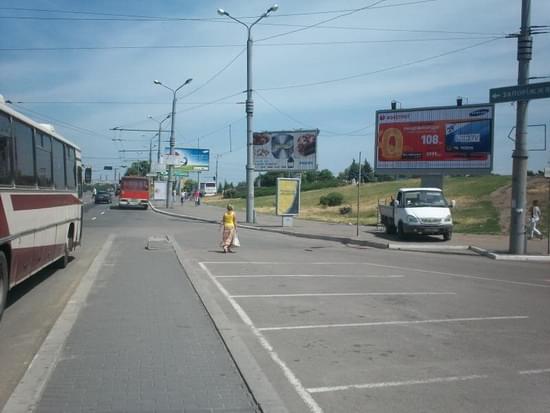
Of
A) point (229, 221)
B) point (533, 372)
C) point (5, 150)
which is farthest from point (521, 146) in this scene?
point (5, 150)

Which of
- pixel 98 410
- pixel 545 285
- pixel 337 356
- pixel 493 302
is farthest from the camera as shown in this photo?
pixel 545 285

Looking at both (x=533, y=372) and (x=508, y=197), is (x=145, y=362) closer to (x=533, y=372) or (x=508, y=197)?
(x=533, y=372)

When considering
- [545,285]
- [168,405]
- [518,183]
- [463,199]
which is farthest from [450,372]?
[463,199]

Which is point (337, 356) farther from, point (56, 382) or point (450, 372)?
point (56, 382)

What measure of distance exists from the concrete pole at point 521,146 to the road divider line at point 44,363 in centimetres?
1441

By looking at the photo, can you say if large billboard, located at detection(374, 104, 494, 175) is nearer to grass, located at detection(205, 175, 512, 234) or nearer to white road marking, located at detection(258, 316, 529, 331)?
grass, located at detection(205, 175, 512, 234)

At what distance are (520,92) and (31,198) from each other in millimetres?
15202

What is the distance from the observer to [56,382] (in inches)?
217

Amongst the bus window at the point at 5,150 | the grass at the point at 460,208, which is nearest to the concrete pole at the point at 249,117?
the grass at the point at 460,208

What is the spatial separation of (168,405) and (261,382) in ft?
3.09

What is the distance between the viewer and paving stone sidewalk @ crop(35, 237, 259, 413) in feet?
16.6

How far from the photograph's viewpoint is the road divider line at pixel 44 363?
16.3 ft

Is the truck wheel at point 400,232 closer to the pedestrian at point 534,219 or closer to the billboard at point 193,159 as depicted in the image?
the pedestrian at point 534,219

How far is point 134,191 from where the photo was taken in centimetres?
5462
